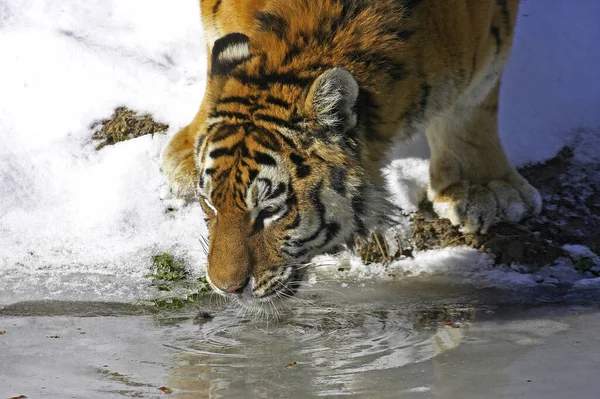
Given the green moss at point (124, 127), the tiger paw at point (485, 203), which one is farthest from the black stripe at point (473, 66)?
the green moss at point (124, 127)

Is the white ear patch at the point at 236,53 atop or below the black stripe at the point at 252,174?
atop

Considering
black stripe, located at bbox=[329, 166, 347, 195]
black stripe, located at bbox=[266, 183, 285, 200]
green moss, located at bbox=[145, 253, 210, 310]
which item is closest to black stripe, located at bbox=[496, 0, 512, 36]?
black stripe, located at bbox=[329, 166, 347, 195]

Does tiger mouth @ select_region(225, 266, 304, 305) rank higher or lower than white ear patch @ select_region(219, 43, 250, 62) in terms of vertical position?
lower

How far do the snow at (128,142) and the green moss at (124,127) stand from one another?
5 cm

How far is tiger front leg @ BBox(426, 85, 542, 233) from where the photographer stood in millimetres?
4398

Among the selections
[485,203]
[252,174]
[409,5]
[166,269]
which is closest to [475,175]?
[485,203]

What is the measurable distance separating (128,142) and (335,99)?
208 cm

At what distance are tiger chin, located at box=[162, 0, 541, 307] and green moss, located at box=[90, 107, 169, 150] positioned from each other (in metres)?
1.39

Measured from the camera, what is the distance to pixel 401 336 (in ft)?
10.8

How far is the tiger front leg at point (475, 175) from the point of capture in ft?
14.4

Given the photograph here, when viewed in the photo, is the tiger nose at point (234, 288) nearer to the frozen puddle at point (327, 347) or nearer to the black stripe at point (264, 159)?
the frozen puddle at point (327, 347)

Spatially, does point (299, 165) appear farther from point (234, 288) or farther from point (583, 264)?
point (583, 264)

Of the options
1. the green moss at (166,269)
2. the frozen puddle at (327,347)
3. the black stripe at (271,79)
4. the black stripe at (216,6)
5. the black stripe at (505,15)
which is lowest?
the frozen puddle at (327,347)

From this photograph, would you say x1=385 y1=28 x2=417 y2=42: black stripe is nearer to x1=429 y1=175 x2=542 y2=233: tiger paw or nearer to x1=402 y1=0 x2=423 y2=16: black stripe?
x1=402 y1=0 x2=423 y2=16: black stripe
